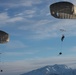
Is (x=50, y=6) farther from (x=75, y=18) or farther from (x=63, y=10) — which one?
(x=75, y=18)

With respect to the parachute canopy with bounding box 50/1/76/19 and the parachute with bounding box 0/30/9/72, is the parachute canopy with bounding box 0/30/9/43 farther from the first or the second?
the parachute canopy with bounding box 50/1/76/19

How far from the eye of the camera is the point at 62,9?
57.6 m

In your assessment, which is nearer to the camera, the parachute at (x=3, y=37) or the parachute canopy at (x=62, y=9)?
the parachute canopy at (x=62, y=9)

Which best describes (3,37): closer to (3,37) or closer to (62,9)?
(3,37)

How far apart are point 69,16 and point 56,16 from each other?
249 centimetres

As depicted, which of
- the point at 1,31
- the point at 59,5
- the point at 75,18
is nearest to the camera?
the point at 59,5

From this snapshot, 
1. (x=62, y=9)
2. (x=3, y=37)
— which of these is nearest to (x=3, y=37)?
(x=3, y=37)

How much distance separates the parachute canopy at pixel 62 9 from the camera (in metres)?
57.3

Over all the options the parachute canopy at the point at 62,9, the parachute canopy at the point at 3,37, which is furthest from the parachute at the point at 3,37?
the parachute canopy at the point at 62,9

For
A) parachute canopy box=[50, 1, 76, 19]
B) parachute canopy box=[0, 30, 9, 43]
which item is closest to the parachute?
parachute canopy box=[0, 30, 9, 43]

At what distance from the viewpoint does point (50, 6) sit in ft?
192

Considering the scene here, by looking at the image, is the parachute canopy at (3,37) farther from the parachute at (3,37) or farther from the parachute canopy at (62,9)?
the parachute canopy at (62,9)

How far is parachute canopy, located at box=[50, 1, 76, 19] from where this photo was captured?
57312 mm

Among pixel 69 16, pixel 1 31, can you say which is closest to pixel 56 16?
pixel 69 16
